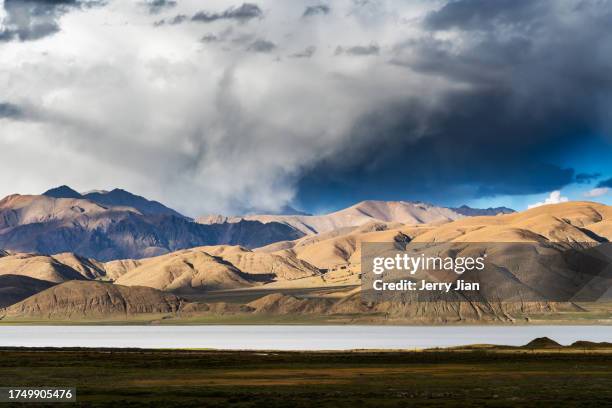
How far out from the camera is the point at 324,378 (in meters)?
99.6

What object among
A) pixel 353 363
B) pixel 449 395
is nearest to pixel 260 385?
pixel 449 395

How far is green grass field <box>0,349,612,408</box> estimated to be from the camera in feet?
251

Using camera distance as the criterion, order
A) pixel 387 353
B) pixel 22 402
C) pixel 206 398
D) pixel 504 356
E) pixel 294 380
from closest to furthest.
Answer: pixel 22 402
pixel 206 398
pixel 294 380
pixel 504 356
pixel 387 353

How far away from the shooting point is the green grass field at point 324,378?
76.6 metres

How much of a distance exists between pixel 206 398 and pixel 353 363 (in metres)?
52.0

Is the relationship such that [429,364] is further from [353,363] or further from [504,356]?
[504,356]

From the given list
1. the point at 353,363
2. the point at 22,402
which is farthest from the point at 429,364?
the point at 22,402

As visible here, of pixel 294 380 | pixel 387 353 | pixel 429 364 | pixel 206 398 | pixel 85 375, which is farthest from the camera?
pixel 387 353

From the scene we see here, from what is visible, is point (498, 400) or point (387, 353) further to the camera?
point (387, 353)

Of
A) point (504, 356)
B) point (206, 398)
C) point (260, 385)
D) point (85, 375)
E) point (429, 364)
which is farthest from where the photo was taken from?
point (504, 356)

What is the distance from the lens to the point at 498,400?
75.9 m

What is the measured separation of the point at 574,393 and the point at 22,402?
47.8 m

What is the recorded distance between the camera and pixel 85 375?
105m

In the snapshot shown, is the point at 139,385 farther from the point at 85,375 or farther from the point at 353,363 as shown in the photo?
the point at 353,363
